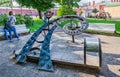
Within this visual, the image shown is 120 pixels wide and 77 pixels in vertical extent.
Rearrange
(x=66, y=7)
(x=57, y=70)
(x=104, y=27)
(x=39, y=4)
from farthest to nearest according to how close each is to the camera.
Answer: (x=39, y=4) → (x=66, y=7) → (x=104, y=27) → (x=57, y=70)

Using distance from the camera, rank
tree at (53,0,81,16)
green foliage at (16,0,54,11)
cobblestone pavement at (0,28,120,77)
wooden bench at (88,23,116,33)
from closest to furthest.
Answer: cobblestone pavement at (0,28,120,77)
wooden bench at (88,23,116,33)
tree at (53,0,81,16)
green foliage at (16,0,54,11)

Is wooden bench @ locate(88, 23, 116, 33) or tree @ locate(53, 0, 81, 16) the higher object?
tree @ locate(53, 0, 81, 16)

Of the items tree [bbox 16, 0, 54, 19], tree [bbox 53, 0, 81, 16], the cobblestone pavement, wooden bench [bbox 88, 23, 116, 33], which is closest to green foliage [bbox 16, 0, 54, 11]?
tree [bbox 16, 0, 54, 19]

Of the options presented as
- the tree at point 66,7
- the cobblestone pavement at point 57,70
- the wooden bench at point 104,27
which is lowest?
the cobblestone pavement at point 57,70

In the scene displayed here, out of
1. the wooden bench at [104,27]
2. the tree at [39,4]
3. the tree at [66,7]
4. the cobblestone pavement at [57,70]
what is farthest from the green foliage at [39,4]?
the cobblestone pavement at [57,70]

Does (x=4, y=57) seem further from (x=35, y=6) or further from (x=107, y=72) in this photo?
(x=35, y=6)

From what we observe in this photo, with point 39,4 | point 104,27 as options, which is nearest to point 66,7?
point 39,4

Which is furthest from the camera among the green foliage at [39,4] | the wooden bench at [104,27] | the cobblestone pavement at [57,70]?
the green foliage at [39,4]

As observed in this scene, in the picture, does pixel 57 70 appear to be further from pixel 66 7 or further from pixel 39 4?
pixel 39 4

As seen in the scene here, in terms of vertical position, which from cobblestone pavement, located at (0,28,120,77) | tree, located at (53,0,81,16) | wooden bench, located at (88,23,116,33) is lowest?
cobblestone pavement, located at (0,28,120,77)

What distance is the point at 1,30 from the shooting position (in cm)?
1132

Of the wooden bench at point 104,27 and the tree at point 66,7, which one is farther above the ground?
the tree at point 66,7

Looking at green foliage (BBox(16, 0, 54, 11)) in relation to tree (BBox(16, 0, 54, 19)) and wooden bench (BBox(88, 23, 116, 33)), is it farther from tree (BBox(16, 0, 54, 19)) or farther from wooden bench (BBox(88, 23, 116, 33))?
wooden bench (BBox(88, 23, 116, 33))

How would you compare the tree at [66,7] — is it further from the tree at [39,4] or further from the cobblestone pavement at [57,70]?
the cobblestone pavement at [57,70]
